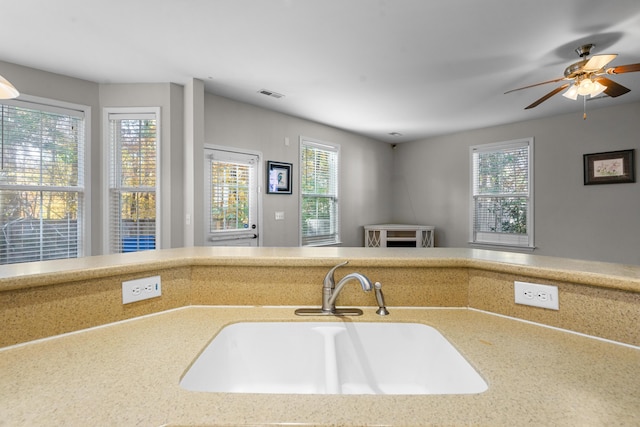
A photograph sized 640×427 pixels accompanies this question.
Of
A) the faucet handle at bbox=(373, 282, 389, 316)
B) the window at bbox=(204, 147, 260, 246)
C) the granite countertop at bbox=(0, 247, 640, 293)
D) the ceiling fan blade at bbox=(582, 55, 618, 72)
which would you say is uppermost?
the ceiling fan blade at bbox=(582, 55, 618, 72)

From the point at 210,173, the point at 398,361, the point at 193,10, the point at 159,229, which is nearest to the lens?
the point at 398,361

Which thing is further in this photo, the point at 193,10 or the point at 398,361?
the point at 193,10

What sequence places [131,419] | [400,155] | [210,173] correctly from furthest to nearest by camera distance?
[400,155] → [210,173] → [131,419]

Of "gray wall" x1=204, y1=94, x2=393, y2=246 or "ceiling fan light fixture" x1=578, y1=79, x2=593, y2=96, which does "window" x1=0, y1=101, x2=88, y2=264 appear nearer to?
"gray wall" x1=204, y1=94, x2=393, y2=246

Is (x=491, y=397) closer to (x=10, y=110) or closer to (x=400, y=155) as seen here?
(x=10, y=110)

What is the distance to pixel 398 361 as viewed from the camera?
0.98m

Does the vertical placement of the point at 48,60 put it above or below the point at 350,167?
above

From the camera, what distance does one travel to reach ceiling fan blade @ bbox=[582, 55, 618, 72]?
7.38 ft

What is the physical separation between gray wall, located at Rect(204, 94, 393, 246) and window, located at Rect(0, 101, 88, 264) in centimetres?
133

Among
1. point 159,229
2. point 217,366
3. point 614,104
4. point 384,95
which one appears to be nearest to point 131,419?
point 217,366

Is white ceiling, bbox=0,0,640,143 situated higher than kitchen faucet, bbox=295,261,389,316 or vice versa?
white ceiling, bbox=0,0,640,143

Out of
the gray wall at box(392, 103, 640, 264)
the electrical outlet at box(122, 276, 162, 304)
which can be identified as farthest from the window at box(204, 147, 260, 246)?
the gray wall at box(392, 103, 640, 264)

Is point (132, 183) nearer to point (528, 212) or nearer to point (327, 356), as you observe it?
point (327, 356)

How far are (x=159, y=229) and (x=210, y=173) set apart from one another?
32.5 inches
